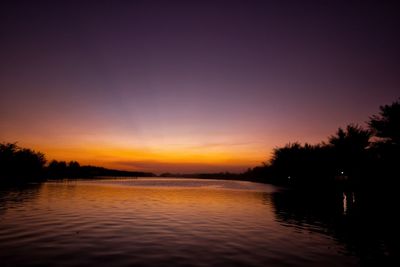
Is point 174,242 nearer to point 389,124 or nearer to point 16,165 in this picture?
point 389,124

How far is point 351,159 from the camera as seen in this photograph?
6750 cm

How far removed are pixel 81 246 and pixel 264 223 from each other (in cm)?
1426

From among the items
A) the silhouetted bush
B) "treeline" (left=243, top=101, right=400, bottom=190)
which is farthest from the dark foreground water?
the silhouetted bush

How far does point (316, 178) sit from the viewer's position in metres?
88.9

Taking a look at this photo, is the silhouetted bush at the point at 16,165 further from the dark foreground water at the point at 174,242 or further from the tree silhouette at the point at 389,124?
the tree silhouette at the point at 389,124

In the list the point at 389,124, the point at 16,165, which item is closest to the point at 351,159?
the point at 389,124

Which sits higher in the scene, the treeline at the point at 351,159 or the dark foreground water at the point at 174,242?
the treeline at the point at 351,159

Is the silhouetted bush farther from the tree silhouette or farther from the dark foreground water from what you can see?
the tree silhouette

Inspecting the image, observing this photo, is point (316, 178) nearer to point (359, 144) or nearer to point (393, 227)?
point (359, 144)

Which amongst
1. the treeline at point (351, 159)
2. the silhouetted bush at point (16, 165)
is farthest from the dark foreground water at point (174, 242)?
the silhouetted bush at point (16, 165)

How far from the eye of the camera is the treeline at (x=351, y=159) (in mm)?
46625

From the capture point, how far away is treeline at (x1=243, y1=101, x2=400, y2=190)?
153ft

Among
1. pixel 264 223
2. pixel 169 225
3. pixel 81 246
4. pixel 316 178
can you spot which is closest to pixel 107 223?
pixel 169 225

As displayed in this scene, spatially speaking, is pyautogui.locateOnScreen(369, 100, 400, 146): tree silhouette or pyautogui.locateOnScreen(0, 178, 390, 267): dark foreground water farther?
pyautogui.locateOnScreen(369, 100, 400, 146): tree silhouette
